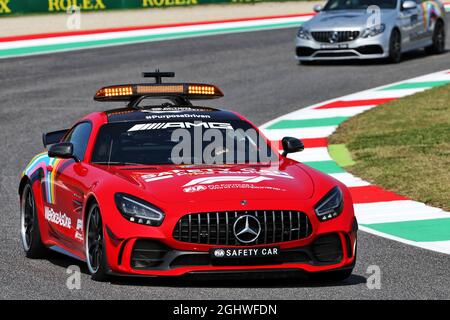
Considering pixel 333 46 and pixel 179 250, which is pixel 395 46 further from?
pixel 179 250

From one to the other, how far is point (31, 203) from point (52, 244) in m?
0.71

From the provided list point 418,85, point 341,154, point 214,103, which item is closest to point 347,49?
point 418,85

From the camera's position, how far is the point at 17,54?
28.5 meters

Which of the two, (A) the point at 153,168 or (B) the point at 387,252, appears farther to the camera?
(B) the point at 387,252

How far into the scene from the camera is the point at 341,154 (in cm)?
1669

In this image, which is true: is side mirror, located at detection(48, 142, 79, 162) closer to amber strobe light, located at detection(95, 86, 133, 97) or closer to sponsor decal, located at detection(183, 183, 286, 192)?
amber strobe light, located at detection(95, 86, 133, 97)

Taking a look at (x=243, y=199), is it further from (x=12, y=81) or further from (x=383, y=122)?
(x=12, y=81)

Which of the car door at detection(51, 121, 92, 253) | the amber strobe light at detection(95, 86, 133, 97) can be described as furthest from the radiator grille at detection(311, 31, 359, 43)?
the car door at detection(51, 121, 92, 253)

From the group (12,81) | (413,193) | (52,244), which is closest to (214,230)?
(52,244)

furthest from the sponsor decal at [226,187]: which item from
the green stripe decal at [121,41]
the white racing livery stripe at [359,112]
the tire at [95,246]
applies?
the green stripe decal at [121,41]

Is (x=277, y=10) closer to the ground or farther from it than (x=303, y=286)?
closer to the ground

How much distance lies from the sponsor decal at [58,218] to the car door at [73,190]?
16 mm

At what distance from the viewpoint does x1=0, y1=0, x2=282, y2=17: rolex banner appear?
116ft

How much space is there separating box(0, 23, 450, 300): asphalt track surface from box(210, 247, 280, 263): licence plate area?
0.24 metres
